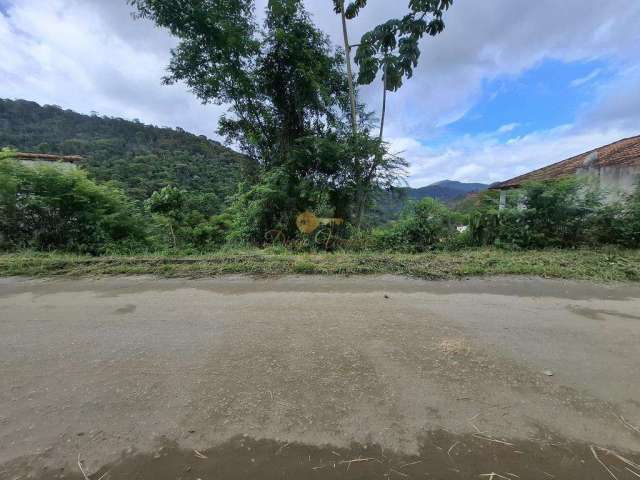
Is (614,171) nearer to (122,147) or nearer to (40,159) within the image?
(40,159)

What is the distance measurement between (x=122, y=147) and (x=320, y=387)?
3552 centimetres

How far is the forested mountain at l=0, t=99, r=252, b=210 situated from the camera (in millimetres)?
19953

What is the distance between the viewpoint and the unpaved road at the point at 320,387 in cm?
136

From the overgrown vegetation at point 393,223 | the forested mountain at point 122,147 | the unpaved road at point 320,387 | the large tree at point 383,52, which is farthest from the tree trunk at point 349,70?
the forested mountain at point 122,147

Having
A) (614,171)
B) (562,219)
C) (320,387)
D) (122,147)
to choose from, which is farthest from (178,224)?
(122,147)

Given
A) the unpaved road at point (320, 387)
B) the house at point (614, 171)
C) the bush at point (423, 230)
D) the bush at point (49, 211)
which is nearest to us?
the unpaved road at point (320, 387)

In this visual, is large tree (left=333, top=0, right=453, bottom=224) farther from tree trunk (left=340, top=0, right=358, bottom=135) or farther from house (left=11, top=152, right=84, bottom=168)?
house (left=11, top=152, right=84, bottom=168)

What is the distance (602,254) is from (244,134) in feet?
31.1

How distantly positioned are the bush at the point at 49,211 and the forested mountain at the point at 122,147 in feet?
33.0

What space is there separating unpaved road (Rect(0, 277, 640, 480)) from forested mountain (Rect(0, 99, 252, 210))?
1476cm

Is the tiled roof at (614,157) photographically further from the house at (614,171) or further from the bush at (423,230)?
the bush at (423,230)

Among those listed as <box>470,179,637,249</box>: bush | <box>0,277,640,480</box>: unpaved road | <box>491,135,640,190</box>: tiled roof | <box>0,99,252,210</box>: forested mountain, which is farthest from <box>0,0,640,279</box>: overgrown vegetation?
<box>0,99,252,210</box>: forested mountain

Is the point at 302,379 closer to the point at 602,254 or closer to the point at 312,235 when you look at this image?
the point at 312,235

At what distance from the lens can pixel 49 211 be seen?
5.94 m
